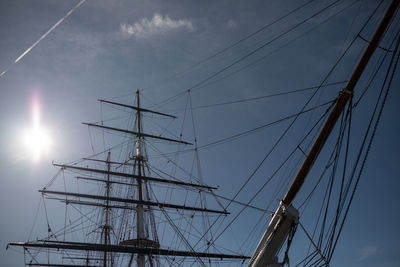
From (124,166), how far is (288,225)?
85.5 feet

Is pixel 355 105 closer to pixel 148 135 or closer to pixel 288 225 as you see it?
pixel 288 225

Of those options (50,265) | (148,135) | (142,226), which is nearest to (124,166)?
(148,135)

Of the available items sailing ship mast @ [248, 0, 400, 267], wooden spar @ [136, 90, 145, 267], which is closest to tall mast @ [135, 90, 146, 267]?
wooden spar @ [136, 90, 145, 267]

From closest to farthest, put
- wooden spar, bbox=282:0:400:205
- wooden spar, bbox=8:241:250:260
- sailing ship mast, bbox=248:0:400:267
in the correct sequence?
sailing ship mast, bbox=248:0:400:267, wooden spar, bbox=282:0:400:205, wooden spar, bbox=8:241:250:260

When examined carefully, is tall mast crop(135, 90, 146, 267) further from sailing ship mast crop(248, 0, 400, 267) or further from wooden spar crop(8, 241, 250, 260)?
sailing ship mast crop(248, 0, 400, 267)

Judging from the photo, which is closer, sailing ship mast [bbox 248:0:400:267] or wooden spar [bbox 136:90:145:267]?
sailing ship mast [bbox 248:0:400:267]

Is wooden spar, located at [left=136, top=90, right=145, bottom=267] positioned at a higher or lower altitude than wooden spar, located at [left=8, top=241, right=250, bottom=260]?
higher

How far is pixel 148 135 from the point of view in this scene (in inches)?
1181

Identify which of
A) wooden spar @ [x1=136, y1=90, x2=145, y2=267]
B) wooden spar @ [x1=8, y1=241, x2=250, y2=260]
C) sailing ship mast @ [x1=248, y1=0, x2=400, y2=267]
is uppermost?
wooden spar @ [x1=136, y1=90, x2=145, y2=267]

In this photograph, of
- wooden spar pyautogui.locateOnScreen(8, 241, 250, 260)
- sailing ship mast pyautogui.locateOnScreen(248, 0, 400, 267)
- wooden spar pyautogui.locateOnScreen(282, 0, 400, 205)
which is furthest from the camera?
wooden spar pyautogui.locateOnScreen(8, 241, 250, 260)

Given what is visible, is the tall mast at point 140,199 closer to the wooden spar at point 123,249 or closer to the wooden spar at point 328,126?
the wooden spar at point 123,249

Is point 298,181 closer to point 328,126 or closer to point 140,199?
point 328,126

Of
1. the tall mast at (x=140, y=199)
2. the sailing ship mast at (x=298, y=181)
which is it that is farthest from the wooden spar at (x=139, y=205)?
the sailing ship mast at (x=298, y=181)

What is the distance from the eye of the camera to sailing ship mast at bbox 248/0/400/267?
7.95 m
